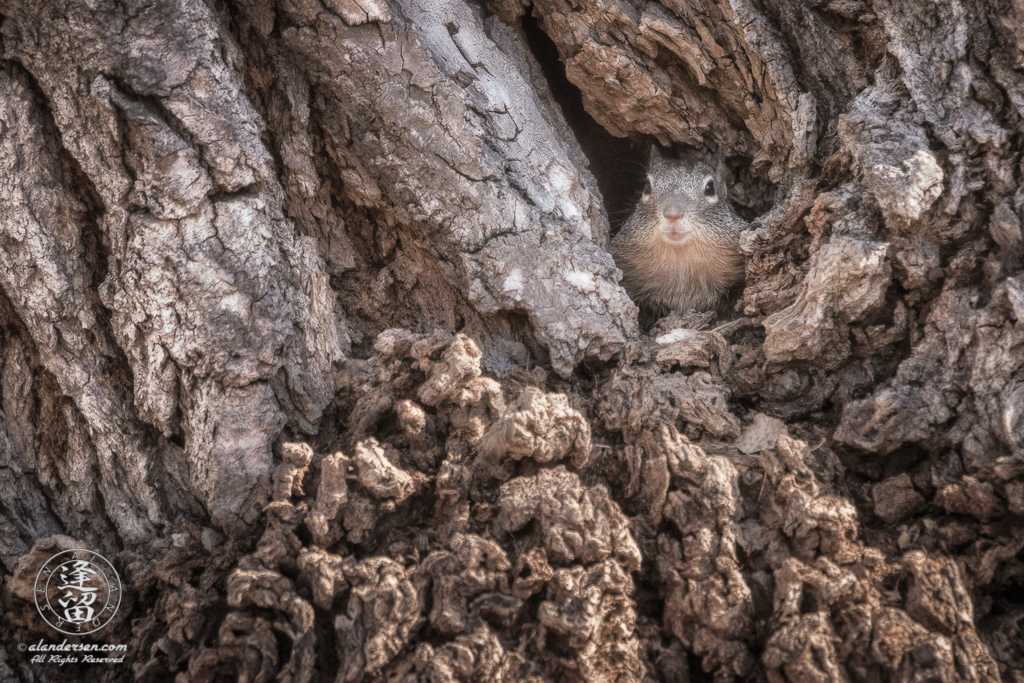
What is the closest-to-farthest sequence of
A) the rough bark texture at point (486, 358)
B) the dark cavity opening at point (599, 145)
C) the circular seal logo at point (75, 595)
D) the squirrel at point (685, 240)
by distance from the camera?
the rough bark texture at point (486, 358) → the circular seal logo at point (75, 595) → the dark cavity opening at point (599, 145) → the squirrel at point (685, 240)

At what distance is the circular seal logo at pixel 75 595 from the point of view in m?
2.61

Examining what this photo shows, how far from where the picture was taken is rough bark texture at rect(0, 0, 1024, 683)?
2268 mm

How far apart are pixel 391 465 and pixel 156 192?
4.86ft

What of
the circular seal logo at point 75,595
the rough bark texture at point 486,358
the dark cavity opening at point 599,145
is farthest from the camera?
the dark cavity opening at point 599,145

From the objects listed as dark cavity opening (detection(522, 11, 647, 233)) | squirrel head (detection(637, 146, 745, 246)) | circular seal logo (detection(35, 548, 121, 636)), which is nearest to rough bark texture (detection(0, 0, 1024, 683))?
circular seal logo (detection(35, 548, 121, 636))

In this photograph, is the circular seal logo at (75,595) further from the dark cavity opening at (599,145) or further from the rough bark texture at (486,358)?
the dark cavity opening at (599,145)

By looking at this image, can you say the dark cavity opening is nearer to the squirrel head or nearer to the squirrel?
the squirrel

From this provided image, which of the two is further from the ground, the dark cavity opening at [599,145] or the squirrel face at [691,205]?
the dark cavity opening at [599,145]

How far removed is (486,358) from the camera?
3.34 metres

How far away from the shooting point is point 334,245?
341cm

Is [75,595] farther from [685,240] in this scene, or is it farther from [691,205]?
[691,205]

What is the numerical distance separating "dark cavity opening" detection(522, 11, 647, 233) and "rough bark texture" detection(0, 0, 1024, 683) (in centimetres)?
47

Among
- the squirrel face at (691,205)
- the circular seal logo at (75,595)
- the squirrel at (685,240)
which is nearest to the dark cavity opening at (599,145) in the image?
the squirrel at (685,240)

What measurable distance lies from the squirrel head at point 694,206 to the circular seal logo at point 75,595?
360 cm
